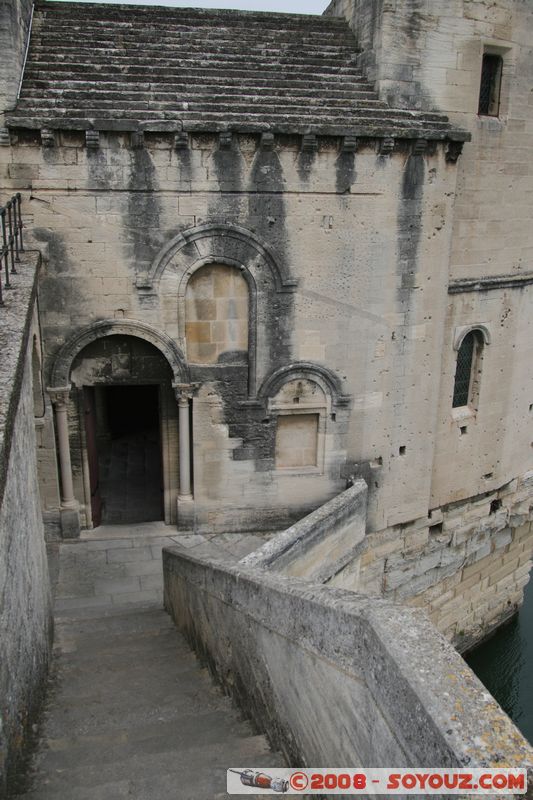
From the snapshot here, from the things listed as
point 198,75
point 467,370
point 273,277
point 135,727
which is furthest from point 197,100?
point 135,727

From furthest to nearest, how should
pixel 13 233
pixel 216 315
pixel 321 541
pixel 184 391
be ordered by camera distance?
pixel 184 391, pixel 216 315, pixel 321 541, pixel 13 233

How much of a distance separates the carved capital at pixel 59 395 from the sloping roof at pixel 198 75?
3.71 meters

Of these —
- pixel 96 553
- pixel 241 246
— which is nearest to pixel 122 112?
pixel 241 246

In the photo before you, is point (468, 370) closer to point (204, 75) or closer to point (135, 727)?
point (204, 75)

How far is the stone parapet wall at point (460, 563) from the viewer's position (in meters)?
12.6

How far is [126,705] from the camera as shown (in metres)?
6.27

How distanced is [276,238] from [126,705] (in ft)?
22.0

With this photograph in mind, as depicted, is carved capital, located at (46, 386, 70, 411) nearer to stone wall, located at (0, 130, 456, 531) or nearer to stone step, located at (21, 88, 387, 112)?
stone wall, located at (0, 130, 456, 531)

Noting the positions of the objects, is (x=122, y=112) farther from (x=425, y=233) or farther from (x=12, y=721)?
(x=12, y=721)

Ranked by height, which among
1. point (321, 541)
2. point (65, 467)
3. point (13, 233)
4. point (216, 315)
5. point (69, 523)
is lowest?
point (69, 523)

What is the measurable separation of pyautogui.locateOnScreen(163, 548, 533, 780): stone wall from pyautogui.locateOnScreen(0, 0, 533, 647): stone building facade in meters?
5.08

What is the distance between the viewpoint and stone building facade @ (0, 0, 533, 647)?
9781 mm

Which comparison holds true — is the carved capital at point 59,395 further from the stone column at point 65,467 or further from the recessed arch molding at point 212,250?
the recessed arch molding at point 212,250

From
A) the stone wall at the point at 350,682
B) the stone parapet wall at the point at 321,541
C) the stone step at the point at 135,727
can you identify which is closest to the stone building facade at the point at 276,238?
the stone parapet wall at the point at 321,541
